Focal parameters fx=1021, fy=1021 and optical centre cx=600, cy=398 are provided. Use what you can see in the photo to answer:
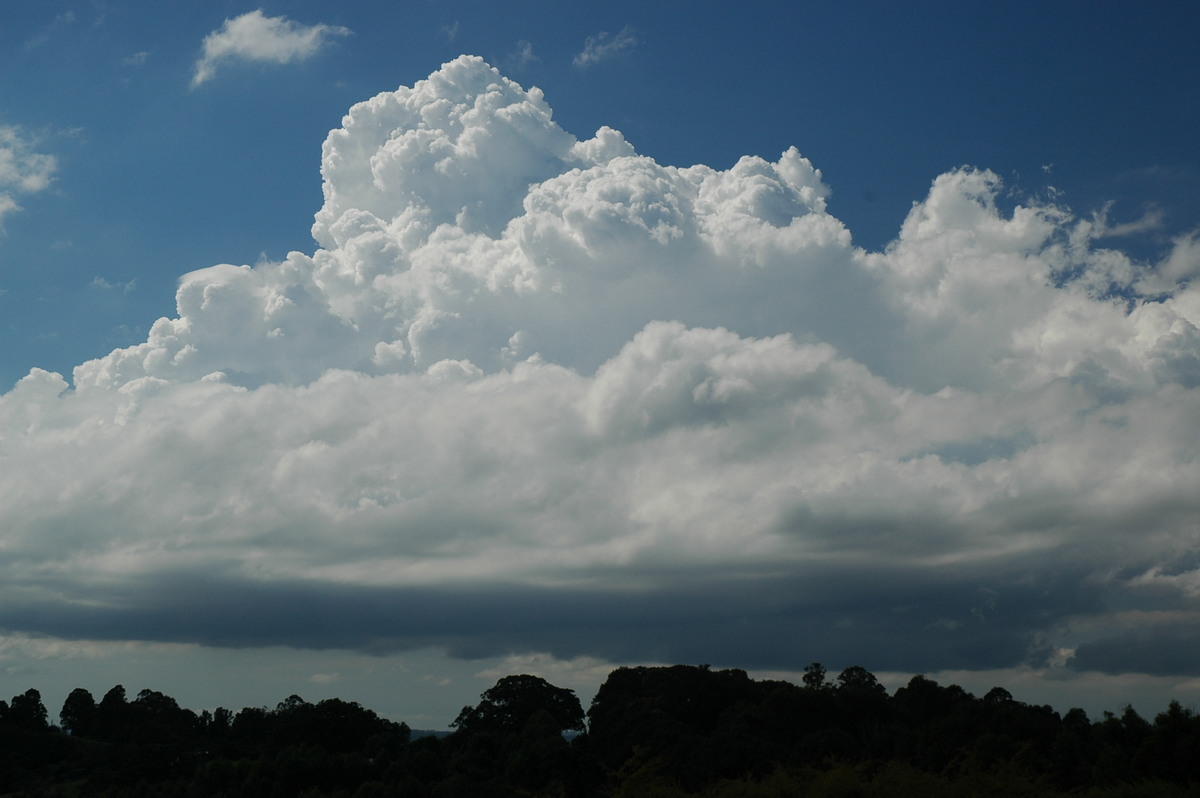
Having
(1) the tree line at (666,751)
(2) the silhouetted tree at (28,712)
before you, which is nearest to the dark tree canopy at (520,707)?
(1) the tree line at (666,751)

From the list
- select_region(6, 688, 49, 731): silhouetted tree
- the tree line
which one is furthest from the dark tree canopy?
select_region(6, 688, 49, 731): silhouetted tree

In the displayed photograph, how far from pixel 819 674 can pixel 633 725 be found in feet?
202

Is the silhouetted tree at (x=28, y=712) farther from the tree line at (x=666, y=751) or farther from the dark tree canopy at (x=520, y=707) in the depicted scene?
the dark tree canopy at (x=520, y=707)

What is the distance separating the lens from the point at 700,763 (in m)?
73.6

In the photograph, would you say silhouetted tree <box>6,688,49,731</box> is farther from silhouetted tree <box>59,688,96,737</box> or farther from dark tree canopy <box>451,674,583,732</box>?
dark tree canopy <box>451,674,583,732</box>

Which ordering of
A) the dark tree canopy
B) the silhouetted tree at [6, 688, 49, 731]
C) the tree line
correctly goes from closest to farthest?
the tree line → the dark tree canopy → the silhouetted tree at [6, 688, 49, 731]

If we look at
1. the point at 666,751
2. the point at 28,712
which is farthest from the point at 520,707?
the point at 28,712

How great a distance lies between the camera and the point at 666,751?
79250 mm

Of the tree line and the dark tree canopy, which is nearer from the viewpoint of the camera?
the tree line

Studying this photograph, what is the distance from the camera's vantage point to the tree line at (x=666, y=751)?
53.9 metres

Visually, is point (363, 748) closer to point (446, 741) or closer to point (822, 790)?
point (446, 741)

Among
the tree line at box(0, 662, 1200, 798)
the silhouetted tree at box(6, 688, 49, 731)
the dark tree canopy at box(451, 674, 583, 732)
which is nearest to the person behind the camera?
the tree line at box(0, 662, 1200, 798)

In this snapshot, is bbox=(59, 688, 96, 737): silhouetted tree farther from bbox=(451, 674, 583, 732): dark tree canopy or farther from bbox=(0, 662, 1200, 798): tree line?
bbox=(451, 674, 583, 732): dark tree canopy

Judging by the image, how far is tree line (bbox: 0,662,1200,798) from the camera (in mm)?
53909
